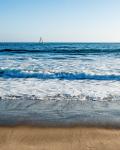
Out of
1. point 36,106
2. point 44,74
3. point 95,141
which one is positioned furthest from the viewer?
point 44,74

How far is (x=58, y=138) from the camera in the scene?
4.05 metres

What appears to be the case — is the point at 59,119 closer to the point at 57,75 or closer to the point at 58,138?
the point at 58,138

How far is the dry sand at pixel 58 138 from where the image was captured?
367 centimetres

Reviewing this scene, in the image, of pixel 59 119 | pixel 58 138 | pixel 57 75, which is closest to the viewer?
pixel 58 138

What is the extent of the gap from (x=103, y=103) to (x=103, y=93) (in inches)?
45.6

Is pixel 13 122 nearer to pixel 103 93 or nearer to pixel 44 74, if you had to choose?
pixel 103 93

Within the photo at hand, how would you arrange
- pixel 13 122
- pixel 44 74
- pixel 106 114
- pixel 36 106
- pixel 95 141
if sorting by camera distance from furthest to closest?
1. pixel 44 74
2. pixel 36 106
3. pixel 106 114
4. pixel 13 122
5. pixel 95 141

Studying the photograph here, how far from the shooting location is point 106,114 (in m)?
5.19

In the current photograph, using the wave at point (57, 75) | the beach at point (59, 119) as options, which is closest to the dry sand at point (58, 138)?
the beach at point (59, 119)

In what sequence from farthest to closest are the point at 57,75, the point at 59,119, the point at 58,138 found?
the point at 57,75 < the point at 59,119 < the point at 58,138

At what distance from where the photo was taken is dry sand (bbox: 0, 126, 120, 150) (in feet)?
12.0

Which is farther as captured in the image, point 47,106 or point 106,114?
point 47,106

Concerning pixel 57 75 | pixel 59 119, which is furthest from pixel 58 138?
pixel 57 75

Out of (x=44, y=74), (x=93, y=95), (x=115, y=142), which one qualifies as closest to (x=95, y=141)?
(x=115, y=142)
